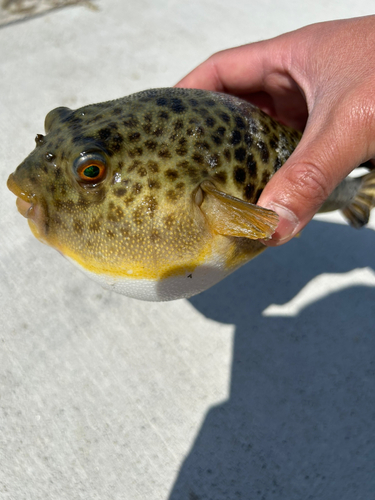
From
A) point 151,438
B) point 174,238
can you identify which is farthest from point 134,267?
point 151,438

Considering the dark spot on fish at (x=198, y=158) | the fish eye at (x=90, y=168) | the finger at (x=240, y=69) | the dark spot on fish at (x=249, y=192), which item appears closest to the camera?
the fish eye at (x=90, y=168)

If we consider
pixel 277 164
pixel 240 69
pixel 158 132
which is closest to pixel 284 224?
pixel 277 164

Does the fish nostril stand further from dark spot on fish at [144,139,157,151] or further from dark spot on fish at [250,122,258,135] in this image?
dark spot on fish at [250,122,258,135]

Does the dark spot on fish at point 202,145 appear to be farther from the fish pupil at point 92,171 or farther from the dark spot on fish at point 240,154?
the fish pupil at point 92,171

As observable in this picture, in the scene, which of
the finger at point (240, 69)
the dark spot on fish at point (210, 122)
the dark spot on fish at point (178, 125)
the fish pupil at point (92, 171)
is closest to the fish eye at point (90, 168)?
the fish pupil at point (92, 171)

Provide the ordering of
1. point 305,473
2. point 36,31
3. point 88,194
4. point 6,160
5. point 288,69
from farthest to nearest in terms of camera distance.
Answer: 1. point 36,31
2. point 6,160
3. point 288,69
4. point 305,473
5. point 88,194

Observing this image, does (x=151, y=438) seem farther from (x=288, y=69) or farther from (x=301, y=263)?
(x=288, y=69)
